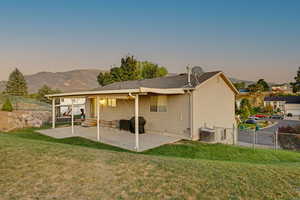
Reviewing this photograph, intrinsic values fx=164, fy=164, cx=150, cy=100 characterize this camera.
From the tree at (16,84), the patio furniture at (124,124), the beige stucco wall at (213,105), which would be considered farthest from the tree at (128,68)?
the tree at (16,84)

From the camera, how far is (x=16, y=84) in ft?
142

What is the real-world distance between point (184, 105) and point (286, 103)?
138 ft

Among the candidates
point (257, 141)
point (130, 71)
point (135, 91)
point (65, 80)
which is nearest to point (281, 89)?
point (130, 71)

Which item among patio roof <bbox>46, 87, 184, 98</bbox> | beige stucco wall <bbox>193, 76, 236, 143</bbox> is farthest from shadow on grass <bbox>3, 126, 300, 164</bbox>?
patio roof <bbox>46, 87, 184, 98</bbox>

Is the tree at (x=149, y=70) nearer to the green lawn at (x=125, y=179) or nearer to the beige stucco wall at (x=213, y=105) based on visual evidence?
the beige stucco wall at (x=213, y=105)

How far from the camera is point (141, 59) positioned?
35.8 meters

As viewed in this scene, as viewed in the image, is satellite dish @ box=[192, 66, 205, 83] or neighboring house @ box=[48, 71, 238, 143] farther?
satellite dish @ box=[192, 66, 205, 83]

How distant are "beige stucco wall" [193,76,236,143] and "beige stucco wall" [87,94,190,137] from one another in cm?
56

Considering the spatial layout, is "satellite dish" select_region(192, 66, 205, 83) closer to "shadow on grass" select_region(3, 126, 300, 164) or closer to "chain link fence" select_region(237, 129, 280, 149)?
"chain link fence" select_region(237, 129, 280, 149)

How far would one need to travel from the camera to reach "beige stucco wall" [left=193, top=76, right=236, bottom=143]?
9.53 m

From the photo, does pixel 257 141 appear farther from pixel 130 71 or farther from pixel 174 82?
pixel 130 71

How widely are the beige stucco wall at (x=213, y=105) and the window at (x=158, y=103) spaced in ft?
6.09

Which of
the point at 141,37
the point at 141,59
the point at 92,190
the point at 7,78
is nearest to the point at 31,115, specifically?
the point at 141,37

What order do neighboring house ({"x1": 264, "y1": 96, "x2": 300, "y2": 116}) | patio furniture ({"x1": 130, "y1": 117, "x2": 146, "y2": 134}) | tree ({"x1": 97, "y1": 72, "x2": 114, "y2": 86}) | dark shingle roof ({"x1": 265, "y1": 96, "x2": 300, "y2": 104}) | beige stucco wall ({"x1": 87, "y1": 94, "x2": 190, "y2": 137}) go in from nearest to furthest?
beige stucco wall ({"x1": 87, "y1": 94, "x2": 190, "y2": 137})
patio furniture ({"x1": 130, "y1": 117, "x2": 146, "y2": 134})
tree ({"x1": 97, "y1": 72, "x2": 114, "y2": 86})
neighboring house ({"x1": 264, "y1": 96, "x2": 300, "y2": 116})
dark shingle roof ({"x1": 265, "y1": 96, "x2": 300, "y2": 104})
